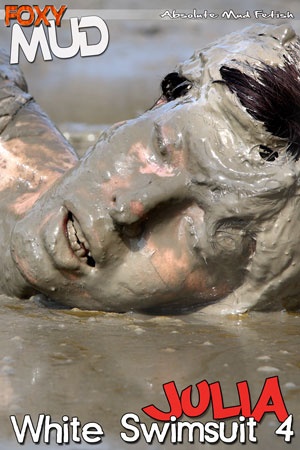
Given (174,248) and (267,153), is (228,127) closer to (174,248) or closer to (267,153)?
(267,153)

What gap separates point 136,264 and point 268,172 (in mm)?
408

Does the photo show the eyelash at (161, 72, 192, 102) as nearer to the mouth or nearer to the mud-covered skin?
the mud-covered skin

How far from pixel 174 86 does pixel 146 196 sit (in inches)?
16.8

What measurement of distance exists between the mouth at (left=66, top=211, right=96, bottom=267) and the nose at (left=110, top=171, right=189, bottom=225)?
0.12 meters

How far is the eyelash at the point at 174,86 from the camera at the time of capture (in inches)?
99.3

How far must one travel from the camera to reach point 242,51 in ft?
8.03

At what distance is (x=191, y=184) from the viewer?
2.34 meters

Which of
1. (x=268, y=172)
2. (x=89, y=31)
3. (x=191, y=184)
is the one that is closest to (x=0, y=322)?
(x=191, y=184)

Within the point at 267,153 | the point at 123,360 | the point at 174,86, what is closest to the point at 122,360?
the point at 123,360

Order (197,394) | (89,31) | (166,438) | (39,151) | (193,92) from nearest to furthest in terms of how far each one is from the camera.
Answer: (166,438) < (197,394) < (193,92) < (39,151) < (89,31)

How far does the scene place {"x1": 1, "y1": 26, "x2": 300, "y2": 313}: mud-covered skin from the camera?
7.58ft

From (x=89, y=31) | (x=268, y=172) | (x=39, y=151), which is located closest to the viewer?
(x=268, y=172)

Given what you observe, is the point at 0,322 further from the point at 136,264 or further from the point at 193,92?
the point at 193,92

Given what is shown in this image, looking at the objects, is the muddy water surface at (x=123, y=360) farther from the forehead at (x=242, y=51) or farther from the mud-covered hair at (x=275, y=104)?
the forehead at (x=242, y=51)
